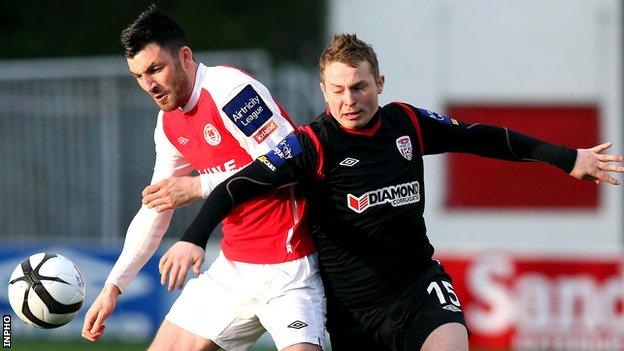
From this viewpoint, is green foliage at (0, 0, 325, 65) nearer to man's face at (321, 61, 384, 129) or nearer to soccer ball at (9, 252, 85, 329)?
soccer ball at (9, 252, 85, 329)

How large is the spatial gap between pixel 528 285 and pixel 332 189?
673 centimetres

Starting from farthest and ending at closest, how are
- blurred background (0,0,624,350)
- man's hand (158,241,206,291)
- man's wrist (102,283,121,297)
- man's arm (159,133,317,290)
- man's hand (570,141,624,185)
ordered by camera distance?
blurred background (0,0,624,350)
man's wrist (102,283,121,297)
man's hand (570,141,624,185)
man's arm (159,133,317,290)
man's hand (158,241,206,291)

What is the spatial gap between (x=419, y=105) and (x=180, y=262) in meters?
13.0

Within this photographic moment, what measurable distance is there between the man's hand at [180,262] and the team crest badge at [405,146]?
3.72 feet

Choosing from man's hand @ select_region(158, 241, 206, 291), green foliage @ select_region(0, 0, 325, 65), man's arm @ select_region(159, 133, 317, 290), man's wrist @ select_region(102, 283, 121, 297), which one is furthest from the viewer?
green foliage @ select_region(0, 0, 325, 65)

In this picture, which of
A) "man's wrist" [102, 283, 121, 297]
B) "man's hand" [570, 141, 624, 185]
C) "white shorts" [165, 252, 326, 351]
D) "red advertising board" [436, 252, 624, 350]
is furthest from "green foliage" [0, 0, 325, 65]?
"man's hand" [570, 141, 624, 185]

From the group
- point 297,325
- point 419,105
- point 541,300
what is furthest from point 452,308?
point 419,105

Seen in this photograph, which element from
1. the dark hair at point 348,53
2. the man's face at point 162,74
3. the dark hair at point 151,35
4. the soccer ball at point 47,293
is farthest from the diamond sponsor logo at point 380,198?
the soccer ball at point 47,293

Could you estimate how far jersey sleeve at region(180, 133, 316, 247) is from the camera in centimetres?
614

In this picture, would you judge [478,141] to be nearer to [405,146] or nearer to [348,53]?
[405,146]

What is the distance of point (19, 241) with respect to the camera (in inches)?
587

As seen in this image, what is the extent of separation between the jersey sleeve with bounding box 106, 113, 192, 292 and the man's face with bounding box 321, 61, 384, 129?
38.0 inches

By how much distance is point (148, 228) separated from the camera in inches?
270

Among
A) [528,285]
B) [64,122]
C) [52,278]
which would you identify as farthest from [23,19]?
[52,278]
